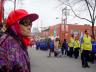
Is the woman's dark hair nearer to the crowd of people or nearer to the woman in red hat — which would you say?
the woman in red hat

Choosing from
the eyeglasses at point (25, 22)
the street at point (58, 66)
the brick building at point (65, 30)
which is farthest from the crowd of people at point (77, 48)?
the brick building at point (65, 30)

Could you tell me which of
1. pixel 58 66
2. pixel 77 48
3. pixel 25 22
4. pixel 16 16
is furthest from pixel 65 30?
pixel 16 16

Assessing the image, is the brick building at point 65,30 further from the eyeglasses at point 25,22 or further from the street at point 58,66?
the eyeglasses at point 25,22

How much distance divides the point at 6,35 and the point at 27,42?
26 cm

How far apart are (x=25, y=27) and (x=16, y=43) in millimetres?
273

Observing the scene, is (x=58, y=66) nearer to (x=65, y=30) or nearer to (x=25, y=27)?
(x=25, y=27)

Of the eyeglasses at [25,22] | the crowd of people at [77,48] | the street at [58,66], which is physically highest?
the eyeglasses at [25,22]

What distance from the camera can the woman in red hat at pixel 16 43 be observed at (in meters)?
3.00

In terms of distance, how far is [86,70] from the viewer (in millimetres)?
15539

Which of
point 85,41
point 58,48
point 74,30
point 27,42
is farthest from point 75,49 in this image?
point 74,30

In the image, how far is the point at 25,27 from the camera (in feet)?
10.9

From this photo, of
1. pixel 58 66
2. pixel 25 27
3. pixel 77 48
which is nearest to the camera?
pixel 25 27

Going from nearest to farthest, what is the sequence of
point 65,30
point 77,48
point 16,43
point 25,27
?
1. point 16,43
2. point 25,27
3. point 77,48
4. point 65,30

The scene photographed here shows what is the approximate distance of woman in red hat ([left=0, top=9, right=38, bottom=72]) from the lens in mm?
3002
